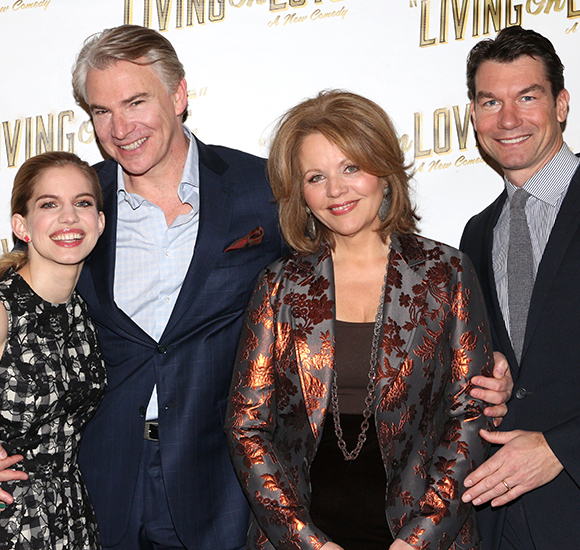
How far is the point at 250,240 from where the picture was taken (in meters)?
2.31

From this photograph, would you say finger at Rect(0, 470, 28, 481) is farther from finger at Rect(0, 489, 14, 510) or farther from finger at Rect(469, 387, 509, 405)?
finger at Rect(469, 387, 509, 405)

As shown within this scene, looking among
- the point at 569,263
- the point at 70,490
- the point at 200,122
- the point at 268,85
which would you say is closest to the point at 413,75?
the point at 268,85

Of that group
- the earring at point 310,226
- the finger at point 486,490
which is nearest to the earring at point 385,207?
the earring at point 310,226

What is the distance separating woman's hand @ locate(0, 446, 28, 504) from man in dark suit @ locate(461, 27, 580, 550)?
1.30 metres

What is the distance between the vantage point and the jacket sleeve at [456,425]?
5.90ft

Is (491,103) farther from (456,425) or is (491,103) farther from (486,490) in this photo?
(486,490)

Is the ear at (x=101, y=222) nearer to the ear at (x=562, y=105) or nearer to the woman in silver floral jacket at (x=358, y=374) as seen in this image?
the woman in silver floral jacket at (x=358, y=374)

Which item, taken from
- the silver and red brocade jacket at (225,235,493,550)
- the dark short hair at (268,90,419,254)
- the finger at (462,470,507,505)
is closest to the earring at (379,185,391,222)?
the dark short hair at (268,90,419,254)

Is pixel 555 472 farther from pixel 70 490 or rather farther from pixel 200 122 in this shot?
pixel 200 122

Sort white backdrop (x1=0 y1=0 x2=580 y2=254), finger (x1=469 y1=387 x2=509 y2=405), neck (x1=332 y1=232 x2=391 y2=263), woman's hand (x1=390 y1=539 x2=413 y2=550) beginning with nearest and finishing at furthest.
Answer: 1. woman's hand (x1=390 y1=539 x2=413 y2=550)
2. finger (x1=469 y1=387 x2=509 y2=405)
3. neck (x1=332 y1=232 x2=391 y2=263)
4. white backdrop (x1=0 y1=0 x2=580 y2=254)

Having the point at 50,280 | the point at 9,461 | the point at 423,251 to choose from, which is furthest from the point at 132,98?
the point at 9,461

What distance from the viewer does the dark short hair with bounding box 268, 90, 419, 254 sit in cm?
200

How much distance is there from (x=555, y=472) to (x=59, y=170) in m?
1.84

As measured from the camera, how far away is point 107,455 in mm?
2242
